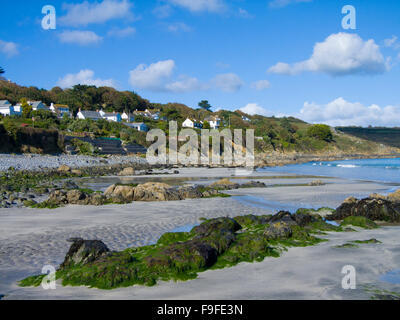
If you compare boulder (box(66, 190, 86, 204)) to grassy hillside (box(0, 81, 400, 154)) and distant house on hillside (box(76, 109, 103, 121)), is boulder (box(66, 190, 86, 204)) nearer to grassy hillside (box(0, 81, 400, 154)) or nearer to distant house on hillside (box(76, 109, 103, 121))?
grassy hillside (box(0, 81, 400, 154))

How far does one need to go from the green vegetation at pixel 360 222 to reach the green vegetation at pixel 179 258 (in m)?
2.42

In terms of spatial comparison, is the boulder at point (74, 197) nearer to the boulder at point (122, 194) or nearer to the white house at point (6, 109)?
the boulder at point (122, 194)

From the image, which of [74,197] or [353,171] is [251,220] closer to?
[74,197]

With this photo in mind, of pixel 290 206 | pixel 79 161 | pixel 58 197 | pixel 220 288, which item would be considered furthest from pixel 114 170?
pixel 220 288

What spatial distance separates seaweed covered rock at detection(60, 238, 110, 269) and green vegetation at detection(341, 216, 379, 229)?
7348mm

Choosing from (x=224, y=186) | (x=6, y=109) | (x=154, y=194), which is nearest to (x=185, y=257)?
(x=154, y=194)

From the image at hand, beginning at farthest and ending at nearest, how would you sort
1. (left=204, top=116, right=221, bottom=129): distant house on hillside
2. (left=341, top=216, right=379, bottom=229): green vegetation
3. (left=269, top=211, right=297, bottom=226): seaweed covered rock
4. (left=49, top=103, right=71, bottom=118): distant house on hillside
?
1. (left=204, top=116, right=221, bottom=129): distant house on hillside
2. (left=49, top=103, right=71, bottom=118): distant house on hillside
3. (left=341, top=216, right=379, bottom=229): green vegetation
4. (left=269, top=211, right=297, bottom=226): seaweed covered rock

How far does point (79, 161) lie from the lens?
1759 inches

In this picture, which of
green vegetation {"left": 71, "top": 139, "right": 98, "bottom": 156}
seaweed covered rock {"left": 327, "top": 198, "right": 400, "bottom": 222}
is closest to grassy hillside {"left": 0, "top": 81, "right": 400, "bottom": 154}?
green vegetation {"left": 71, "top": 139, "right": 98, "bottom": 156}

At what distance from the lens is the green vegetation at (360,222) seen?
10.6 m

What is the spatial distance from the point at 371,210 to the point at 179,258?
8055mm

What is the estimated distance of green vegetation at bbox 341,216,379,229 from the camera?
419 inches
